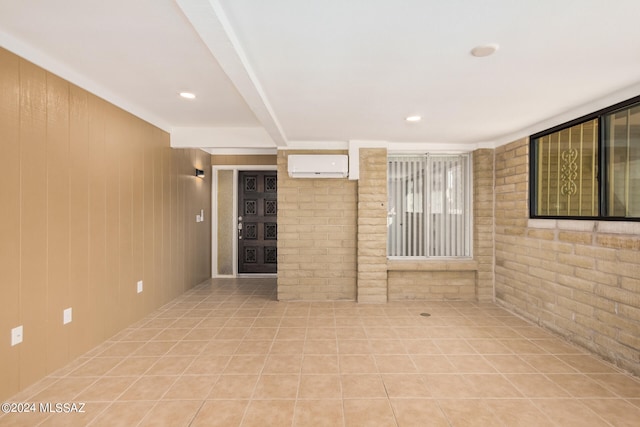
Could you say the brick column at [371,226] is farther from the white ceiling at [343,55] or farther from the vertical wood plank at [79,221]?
the vertical wood plank at [79,221]

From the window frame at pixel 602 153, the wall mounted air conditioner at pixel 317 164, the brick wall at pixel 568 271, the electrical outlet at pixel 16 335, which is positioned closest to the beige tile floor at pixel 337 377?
the brick wall at pixel 568 271

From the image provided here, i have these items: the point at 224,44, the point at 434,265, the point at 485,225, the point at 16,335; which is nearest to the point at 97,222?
the point at 16,335

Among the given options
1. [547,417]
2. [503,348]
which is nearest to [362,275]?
[503,348]

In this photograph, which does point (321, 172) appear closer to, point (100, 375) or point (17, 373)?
point (100, 375)

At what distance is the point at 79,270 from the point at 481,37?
350cm

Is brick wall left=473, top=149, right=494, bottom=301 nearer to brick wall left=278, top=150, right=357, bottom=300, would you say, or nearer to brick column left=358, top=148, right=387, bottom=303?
brick column left=358, top=148, right=387, bottom=303

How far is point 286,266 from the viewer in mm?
4449

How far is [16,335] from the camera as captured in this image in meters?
2.08

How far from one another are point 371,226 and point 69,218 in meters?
3.36

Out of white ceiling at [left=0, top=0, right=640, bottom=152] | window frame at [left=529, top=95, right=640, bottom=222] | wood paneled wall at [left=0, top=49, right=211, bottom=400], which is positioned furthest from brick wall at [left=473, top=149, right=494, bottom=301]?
wood paneled wall at [left=0, top=49, right=211, bottom=400]

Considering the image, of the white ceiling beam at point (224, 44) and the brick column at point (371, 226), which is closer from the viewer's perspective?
the white ceiling beam at point (224, 44)

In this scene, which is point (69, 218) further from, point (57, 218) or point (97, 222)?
point (97, 222)

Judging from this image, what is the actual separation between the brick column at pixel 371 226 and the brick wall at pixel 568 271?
160 centimetres

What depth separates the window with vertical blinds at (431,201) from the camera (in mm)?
4578
